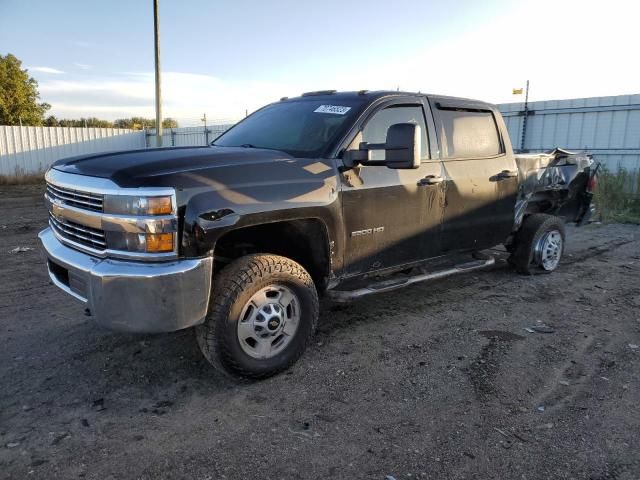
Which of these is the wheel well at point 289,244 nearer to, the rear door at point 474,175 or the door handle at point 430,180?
the door handle at point 430,180

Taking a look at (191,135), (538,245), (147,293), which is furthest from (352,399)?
(191,135)

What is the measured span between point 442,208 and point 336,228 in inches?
53.2

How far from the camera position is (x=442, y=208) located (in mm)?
4555

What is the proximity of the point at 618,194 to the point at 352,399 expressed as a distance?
1092 centimetres

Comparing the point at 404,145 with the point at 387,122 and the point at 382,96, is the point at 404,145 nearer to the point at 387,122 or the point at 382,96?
the point at 387,122

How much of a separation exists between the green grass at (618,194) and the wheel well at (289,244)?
373 inches

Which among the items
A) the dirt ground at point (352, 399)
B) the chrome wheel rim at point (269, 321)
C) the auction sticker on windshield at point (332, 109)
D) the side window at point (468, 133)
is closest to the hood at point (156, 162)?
the auction sticker on windshield at point (332, 109)

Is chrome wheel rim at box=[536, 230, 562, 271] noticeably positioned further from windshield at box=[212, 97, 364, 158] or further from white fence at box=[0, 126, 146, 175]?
white fence at box=[0, 126, 146, 175]

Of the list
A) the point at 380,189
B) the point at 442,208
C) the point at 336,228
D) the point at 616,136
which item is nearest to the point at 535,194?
the point at 442,208

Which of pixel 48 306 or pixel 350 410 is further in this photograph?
pixel 48 306

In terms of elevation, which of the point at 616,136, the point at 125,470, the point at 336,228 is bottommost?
the point at 125,470

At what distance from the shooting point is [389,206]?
13.3 feet

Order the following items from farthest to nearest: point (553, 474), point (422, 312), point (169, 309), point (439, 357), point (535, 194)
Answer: point (535, 194) < point (422, 312) < point (439, 357) < point (169, 309) < point (553, 474)

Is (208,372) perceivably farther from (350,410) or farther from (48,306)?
(48,306)
